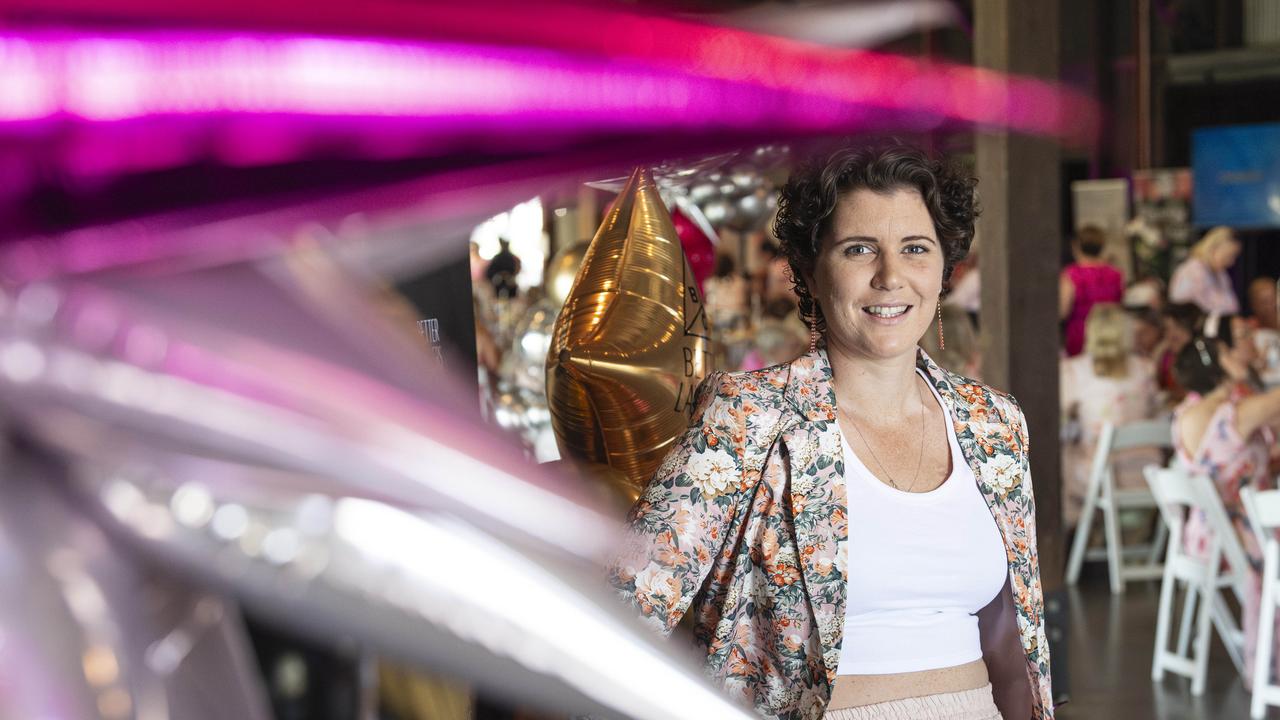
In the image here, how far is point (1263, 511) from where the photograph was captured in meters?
4.19

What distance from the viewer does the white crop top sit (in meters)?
1.51

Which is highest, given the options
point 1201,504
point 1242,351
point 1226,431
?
point 1242,351

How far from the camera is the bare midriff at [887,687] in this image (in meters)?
1.50

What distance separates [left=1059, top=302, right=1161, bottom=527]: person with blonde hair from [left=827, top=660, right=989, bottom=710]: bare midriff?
17.2ft

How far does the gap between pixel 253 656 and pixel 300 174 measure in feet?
0.22

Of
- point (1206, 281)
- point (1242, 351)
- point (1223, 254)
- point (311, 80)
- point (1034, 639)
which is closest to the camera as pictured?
point (311, 80)

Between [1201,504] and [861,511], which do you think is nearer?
[861,511]

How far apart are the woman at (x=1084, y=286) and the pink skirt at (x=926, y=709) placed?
18.5ft

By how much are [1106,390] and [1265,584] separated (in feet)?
7.97

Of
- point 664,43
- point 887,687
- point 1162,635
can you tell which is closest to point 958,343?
point 1162,635

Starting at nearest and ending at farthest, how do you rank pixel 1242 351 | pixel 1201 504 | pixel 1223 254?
pixel 1201 504 < pixel 1242 351 < pixel 1223 254

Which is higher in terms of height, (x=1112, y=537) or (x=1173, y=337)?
(x=1173, y=337)

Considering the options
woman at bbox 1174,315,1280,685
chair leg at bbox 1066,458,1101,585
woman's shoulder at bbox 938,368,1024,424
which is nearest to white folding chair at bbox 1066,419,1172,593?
chair leg at bbox 1066,458,1101,585

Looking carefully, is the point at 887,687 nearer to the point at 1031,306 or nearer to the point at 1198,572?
the point at 1031,306
